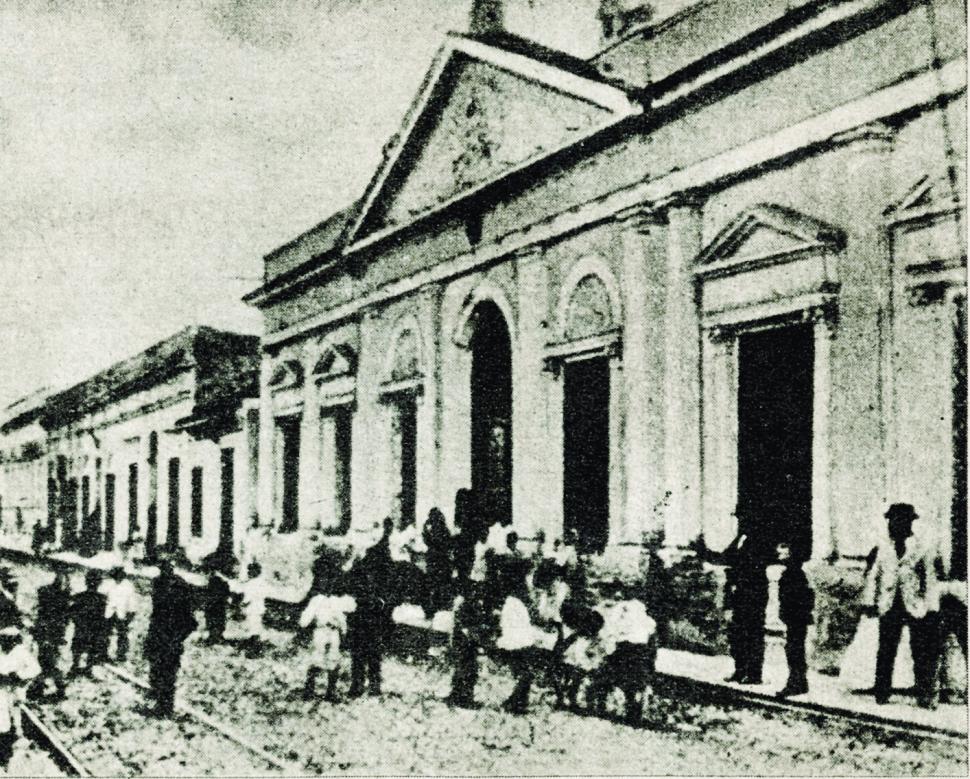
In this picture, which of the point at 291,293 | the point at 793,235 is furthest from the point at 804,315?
the point at 291,293

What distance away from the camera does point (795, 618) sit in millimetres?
8039

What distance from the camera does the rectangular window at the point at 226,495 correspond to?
22.2 metres

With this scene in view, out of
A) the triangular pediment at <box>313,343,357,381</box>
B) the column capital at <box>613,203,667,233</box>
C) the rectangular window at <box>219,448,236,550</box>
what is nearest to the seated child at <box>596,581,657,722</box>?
the column capital at <box>613,203,667,233</box>

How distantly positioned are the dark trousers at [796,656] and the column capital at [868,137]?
3.46m

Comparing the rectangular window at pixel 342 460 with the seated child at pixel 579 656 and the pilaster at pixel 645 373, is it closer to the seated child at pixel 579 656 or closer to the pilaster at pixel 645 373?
the pilaster at pixel 645 373

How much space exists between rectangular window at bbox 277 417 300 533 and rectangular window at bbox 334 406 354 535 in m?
1.79

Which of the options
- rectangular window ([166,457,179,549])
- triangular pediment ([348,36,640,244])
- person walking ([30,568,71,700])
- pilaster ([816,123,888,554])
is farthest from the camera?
rectangular window ([166,457,179,549])

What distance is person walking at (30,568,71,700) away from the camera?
10609 mm

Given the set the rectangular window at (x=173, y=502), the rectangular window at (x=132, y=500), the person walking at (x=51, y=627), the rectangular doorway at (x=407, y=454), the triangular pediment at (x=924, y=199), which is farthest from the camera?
the rectangular window at (x=132, y=500)

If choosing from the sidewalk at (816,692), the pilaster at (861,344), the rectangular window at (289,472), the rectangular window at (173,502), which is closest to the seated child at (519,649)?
the sidewalk at (816,692)

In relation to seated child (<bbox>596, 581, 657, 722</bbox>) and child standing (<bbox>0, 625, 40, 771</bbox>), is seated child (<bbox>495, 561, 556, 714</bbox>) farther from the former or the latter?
child standing (<bbox>0, 625, 40, 771</bbox>)

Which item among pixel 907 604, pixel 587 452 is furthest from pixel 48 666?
pixel 907 604

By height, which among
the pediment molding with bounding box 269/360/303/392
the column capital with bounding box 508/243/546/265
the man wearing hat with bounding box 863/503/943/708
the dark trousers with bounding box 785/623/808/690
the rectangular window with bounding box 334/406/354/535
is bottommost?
the dark trousers with bounding box 785/623/808/690

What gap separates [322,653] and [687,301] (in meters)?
4.48
